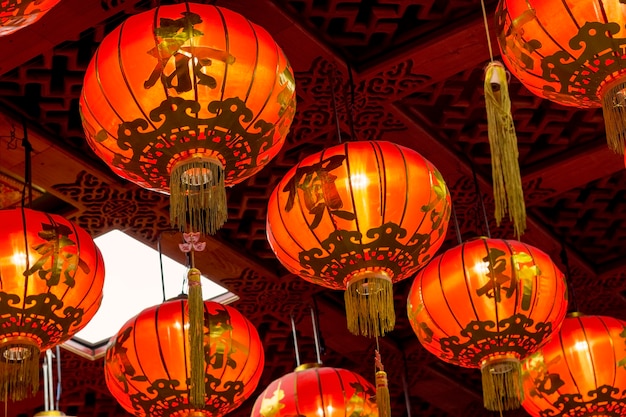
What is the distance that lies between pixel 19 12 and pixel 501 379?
221 cm

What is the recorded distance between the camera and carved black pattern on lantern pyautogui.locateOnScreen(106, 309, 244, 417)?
4.58m

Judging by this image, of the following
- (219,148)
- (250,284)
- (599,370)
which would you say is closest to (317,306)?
(250,284)

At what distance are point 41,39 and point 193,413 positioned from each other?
1.42m

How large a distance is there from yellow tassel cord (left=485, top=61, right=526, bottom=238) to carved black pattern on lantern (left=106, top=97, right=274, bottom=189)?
749 mm

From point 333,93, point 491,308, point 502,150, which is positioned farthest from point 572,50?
point 333,93

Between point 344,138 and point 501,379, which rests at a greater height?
point 344,138

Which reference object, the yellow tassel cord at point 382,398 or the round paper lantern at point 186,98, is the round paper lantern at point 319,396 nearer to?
the yellow tassel cord at point 382,398

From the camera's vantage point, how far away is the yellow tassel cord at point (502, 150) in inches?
114

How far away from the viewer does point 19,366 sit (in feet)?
13.7

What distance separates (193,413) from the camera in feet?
15.1

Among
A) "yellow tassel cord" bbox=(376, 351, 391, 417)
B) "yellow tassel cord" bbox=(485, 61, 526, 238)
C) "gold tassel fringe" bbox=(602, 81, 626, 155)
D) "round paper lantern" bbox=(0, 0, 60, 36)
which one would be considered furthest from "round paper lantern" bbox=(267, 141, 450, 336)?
"round paper lantern" bbox=(0, 0, 60, 36)

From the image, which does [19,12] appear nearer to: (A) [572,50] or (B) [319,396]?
(A) [572,50]

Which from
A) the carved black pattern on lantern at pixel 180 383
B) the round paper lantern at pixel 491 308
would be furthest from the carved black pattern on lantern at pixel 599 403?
the carved black pattern on lantern at pixel 180 383

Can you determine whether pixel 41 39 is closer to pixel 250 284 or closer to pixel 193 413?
→ pixel 193 413
